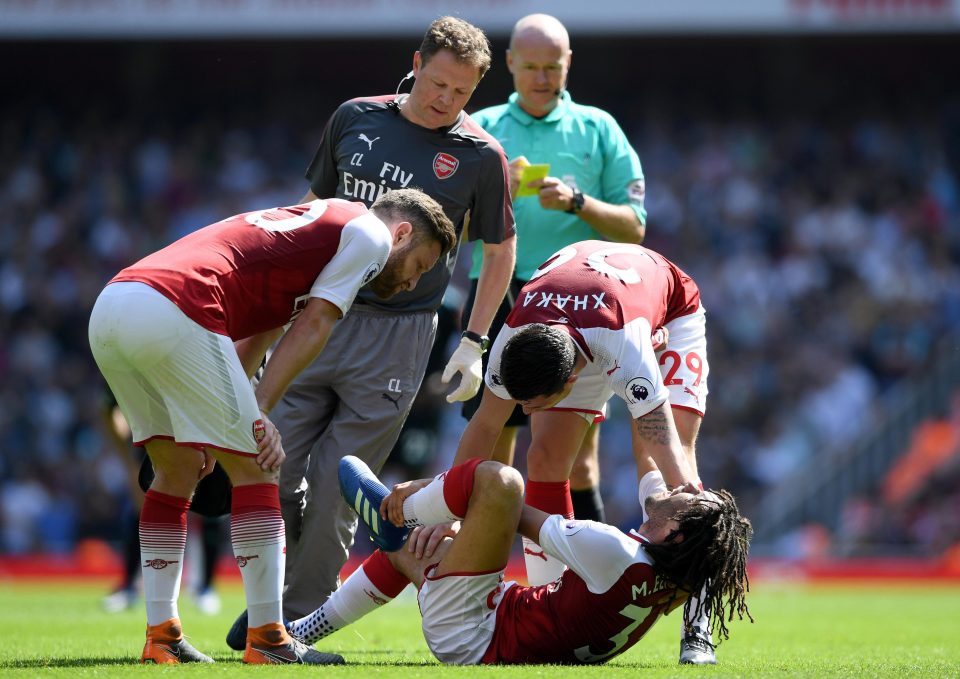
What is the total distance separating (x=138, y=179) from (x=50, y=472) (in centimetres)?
504

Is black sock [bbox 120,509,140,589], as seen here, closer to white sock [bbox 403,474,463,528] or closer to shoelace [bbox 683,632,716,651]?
white sock [bbox 403,474,463,528]

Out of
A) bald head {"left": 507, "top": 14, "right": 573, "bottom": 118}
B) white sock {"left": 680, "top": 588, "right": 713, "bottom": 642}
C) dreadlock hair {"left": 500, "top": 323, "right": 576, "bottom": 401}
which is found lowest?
white sock {"left": 680, "top": 588, "right": 713, "bottom": 642}

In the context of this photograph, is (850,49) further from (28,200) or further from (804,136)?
(28,200)

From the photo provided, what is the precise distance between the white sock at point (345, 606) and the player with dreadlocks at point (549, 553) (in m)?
0.03

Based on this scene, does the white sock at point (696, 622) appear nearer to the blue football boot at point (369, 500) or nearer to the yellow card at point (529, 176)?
the blue football boot at point (369, 500)

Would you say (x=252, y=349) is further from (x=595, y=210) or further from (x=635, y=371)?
(x=595, y=210)

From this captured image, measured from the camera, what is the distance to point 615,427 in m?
16.5

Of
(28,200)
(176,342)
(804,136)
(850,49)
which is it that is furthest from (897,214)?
(176,342)

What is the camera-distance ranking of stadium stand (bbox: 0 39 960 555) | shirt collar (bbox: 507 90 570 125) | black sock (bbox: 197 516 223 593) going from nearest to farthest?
shirt collar (bbox: 507 90 570 125) < black sock (bbox: 197 516 223 593) < stadium stand (bbox: 0 39 960 555)

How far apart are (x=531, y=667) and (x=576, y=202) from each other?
2942mm

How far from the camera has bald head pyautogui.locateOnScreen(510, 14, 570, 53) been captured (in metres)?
7.05

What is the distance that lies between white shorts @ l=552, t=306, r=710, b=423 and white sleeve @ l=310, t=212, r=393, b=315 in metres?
1.26

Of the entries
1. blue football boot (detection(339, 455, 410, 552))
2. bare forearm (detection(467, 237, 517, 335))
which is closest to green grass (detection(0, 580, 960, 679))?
blue football boot (detection(339, 455, 410, 552))

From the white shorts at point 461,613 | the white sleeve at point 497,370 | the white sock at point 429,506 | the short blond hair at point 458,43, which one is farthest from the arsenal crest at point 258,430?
the short blond hair at point 458,43
